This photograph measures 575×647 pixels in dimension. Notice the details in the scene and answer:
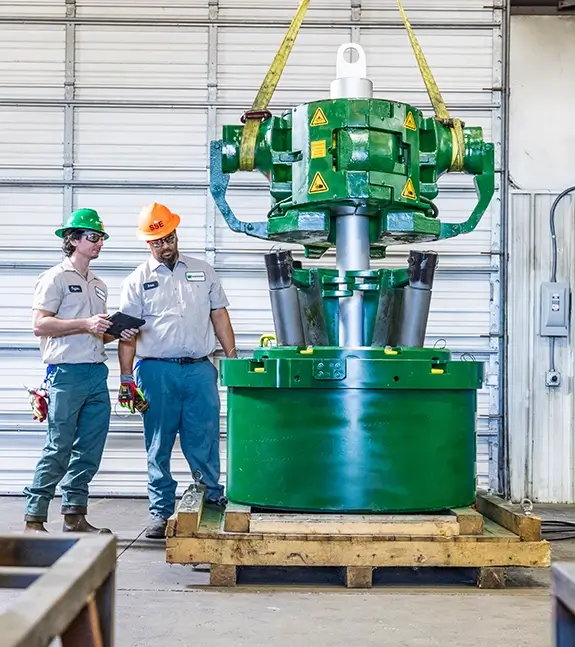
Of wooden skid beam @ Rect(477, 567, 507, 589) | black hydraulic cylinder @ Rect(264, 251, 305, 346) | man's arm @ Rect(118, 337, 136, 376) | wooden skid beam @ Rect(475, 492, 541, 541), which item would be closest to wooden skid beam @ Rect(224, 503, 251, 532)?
black hydraulic cylinder @ Rect(264, 251, 305, 346)

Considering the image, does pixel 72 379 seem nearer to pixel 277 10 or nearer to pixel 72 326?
pixel 72 326

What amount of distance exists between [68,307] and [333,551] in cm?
232

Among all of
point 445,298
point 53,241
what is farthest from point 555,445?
point 53,241

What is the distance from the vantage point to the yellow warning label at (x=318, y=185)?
12.8 feet

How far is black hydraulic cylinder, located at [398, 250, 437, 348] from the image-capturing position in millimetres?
3932

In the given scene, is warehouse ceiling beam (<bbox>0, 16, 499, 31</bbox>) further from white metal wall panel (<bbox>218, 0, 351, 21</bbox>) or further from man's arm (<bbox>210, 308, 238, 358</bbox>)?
man's arm (<bbox>210, 308, 238, 358</bbox>)

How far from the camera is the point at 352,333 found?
4031mm

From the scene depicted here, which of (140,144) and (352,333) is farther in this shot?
(140,144)

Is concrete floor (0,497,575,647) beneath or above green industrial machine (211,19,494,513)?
beneath

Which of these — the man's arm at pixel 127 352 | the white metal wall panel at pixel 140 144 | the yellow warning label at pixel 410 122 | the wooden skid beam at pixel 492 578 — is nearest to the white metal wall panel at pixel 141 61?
the white metal wall panel at pixel 140 144

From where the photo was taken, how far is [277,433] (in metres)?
3.76

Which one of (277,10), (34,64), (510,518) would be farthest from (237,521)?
(34,64)

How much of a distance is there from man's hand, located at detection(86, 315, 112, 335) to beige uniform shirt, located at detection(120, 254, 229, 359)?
30 centimetres

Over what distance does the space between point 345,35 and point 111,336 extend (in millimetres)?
3516
